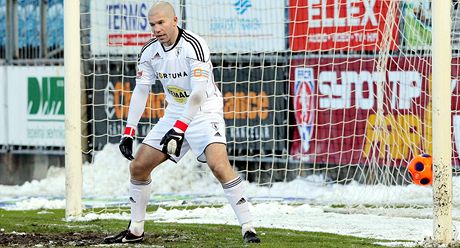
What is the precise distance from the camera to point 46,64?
17891 millimetres

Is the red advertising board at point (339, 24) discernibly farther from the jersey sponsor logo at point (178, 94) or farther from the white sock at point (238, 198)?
the white sock at point (238, 198)

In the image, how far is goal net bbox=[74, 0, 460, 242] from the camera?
14.3 m

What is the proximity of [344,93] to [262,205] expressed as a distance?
255cm

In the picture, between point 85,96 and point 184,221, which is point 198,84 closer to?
point 184,221

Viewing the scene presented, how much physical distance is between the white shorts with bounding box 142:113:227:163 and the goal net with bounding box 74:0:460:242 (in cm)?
386

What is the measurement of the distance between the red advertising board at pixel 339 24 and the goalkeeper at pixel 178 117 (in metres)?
4.78

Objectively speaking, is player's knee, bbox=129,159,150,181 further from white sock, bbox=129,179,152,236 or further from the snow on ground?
the snow on ground

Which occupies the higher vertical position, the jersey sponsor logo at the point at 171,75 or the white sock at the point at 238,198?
the jersey sponsor logo at the point at 171,75

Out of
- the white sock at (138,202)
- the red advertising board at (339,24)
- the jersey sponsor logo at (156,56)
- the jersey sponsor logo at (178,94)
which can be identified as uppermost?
the red advertising board at (339,24)

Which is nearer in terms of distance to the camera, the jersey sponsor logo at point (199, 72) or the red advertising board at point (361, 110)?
the jersey sponsor logo at point (199, 72)

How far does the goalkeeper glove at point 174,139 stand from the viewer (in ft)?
31.0

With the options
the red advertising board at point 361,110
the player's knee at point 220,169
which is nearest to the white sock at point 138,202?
the player's knee at point 220,169

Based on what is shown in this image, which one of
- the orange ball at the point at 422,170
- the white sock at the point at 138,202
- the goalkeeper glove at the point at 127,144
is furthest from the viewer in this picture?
the orange ball at the point at 422,170

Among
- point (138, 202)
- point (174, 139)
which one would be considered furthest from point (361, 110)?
point (174, 139)
